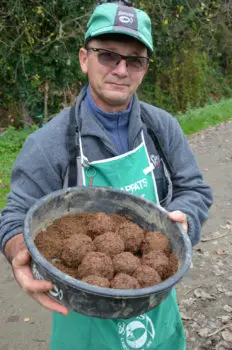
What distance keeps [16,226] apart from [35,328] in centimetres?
209

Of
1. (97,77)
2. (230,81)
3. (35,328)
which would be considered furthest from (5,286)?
(230,81)

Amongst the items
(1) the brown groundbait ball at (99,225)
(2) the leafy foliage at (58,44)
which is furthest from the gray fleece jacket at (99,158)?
(2) the leafy foliage at (58,44)

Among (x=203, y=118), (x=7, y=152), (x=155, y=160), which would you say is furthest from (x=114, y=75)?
(x=203, y=118)

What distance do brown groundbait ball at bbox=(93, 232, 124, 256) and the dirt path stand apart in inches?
82.4

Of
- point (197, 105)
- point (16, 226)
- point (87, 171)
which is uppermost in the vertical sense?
point (87, 171)

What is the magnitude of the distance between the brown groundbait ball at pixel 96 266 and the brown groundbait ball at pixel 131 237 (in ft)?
0.51

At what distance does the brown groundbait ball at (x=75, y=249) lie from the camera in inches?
63.1

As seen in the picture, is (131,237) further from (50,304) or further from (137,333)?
(137,333)

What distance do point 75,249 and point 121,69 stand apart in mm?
924

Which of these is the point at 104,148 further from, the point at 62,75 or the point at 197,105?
the point at 197,105

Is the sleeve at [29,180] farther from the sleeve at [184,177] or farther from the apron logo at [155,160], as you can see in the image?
the sleeve at [184,177]

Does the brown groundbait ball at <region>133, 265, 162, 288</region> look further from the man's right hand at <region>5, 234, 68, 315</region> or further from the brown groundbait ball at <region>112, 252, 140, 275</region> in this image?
the man's right hand at <region>5, 234, 68, 315</region>

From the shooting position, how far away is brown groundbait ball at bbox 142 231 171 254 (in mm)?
1718

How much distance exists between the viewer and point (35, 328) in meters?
3.55
